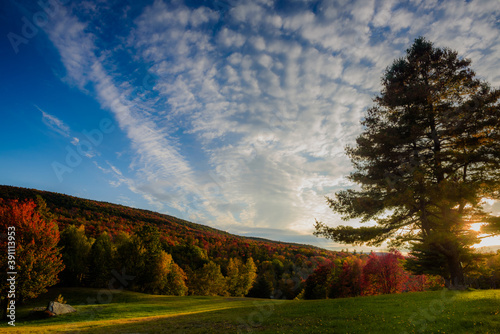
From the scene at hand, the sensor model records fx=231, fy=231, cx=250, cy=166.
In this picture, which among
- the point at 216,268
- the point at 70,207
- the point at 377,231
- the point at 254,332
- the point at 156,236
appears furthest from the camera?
the point at 70,207

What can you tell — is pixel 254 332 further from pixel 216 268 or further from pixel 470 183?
pixel 216 268

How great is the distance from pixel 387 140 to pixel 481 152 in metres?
5.93

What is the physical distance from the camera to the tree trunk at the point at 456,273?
57.6ft

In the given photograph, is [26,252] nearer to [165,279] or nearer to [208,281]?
[165,279]

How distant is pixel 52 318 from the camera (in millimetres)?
20688

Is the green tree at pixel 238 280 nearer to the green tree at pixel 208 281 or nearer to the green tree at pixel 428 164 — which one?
the green tree at pixel 208 281

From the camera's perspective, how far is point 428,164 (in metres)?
18.1

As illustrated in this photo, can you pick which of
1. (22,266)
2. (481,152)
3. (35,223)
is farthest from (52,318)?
(481,152)

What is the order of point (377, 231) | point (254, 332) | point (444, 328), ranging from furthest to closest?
point (377, 231) → point (254, 332) → point (444, 328)

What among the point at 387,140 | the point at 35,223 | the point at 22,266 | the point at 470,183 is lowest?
the point at 22,266

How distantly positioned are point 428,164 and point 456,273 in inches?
343

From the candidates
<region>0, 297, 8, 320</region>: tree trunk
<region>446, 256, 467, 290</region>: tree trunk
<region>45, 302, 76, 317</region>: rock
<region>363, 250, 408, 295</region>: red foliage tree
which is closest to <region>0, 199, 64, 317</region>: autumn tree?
<region>0, 297, 8, 320</region>: tree trunk

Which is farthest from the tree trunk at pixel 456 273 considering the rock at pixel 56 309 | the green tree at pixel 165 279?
the green tree at pixel 165 279

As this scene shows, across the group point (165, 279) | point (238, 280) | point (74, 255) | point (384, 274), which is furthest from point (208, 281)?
point (384, 274)
